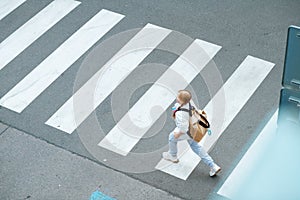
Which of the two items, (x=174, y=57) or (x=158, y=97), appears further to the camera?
(x=174, y=57)

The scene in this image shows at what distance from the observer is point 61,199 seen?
10.5 meters

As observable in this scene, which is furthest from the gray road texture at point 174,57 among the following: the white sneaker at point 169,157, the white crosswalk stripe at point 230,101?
the white sneaker at point 169,157

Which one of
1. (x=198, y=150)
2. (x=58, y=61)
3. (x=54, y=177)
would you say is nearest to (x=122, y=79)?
(x=58, y=61)

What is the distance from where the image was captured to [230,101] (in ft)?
38.8

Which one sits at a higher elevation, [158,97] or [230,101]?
[230,101]

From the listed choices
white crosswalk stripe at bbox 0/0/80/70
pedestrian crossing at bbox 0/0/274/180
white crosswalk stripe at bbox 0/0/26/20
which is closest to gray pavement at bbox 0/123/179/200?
pedestrian crossing at bbox 0/0/274/180

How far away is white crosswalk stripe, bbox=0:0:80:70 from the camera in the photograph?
1331 cm

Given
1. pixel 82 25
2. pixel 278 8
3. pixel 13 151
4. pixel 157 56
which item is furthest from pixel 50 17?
pixel 278 8

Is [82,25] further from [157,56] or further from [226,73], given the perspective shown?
[226,73]

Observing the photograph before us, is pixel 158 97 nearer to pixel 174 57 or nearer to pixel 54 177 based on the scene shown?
pixel 174 57

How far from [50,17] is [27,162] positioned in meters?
3.94

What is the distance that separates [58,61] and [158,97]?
2196 millimetres

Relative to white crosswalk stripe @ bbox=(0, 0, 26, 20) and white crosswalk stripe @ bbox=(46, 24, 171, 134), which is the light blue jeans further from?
white crosswalk stripe @ bbox=(0, 0, 26, 20)

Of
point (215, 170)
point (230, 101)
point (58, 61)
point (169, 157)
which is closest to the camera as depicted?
point (215, 170)
